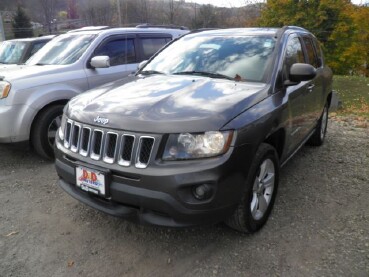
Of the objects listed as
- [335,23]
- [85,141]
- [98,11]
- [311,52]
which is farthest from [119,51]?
[98,11]

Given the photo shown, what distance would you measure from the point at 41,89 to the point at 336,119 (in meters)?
6.04

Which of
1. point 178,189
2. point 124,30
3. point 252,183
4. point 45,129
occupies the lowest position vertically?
point 45,129

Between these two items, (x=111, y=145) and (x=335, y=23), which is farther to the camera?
(x=335, y=23)

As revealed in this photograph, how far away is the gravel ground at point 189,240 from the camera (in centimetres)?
283

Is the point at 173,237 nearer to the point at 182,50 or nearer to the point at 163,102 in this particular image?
the point at 163,102

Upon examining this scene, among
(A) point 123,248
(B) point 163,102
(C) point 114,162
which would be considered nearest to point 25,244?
(A) point 123,248

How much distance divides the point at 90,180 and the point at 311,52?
11.5 feet

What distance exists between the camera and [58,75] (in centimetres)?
526

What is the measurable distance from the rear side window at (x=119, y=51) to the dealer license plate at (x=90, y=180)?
3.31 m

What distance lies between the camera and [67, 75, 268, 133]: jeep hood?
8.72ft

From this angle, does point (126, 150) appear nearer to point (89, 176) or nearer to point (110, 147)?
point (110, 147)

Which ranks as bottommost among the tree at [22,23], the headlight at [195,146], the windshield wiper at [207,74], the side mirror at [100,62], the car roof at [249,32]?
the tree at [22,23]

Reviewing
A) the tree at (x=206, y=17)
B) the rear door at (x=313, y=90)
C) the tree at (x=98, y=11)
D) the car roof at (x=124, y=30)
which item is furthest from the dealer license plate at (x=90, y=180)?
the tree at (x=98, y=11)

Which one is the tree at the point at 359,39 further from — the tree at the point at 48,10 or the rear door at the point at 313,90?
the tree at the point at 48,10
